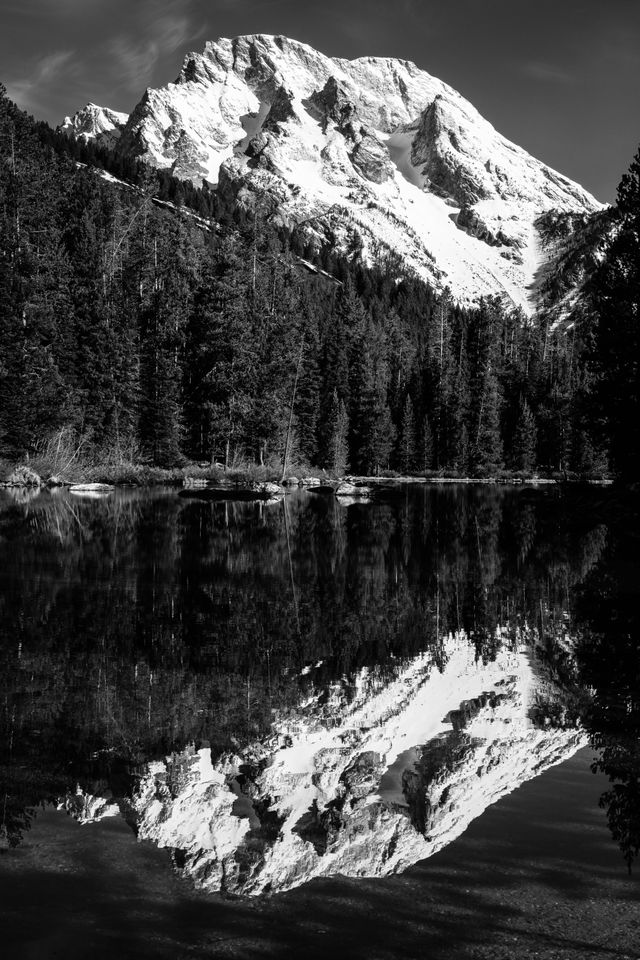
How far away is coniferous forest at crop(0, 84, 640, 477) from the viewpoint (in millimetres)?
40750

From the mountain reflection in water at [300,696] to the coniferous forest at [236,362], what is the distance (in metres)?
16.4

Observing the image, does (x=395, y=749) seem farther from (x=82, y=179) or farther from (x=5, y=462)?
(x=82, y=179)

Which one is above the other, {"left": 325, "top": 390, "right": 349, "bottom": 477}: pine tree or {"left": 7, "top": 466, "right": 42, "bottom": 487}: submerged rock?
{"left": 325, "top": 390, "right": 349, "bottom": 477}: pine tree

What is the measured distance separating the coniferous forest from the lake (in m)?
17.4

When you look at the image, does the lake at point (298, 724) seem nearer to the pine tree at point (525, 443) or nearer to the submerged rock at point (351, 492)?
the submerged rock at point (351, 492)

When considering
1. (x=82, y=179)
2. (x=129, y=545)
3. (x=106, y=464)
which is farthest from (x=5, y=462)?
(x=82, y=179)

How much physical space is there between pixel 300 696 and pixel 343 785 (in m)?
2.23

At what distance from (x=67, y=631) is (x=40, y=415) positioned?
35674 mm

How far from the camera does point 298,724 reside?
7352mm

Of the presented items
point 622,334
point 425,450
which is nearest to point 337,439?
point 425,450

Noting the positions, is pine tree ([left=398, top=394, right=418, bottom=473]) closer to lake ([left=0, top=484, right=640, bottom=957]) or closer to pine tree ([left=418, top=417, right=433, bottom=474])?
pine tree ([left=418, top=417, right=433, bottom=474])

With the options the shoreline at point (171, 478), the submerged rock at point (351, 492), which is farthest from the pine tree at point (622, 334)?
the submerged rock at point (351, 492)

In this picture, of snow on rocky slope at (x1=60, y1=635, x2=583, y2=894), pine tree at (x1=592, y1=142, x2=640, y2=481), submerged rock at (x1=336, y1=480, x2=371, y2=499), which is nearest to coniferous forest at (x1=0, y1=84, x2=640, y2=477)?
pine tree at (x1=592, y1=142, x2=640, y2=481)

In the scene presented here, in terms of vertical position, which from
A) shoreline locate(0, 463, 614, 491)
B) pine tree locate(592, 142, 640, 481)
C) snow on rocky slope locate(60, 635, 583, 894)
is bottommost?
snow on rocky slope locate(60, 635, 583, 894)
